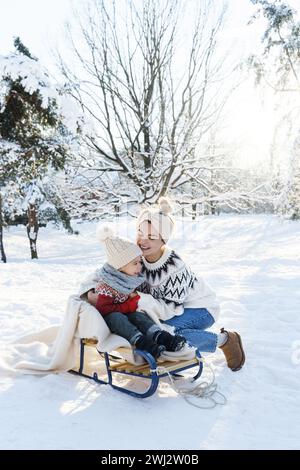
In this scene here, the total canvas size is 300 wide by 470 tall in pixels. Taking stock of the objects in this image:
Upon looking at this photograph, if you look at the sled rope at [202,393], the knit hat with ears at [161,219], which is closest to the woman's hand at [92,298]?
the knit hat with ears at [161,219]

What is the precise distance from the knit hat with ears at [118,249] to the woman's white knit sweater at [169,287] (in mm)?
279

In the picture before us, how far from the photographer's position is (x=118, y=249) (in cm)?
329

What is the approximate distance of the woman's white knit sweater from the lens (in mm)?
3475

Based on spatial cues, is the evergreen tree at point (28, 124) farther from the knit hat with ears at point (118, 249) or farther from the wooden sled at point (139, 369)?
the wooden sled at point (139, 369)

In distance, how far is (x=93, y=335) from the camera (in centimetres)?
313

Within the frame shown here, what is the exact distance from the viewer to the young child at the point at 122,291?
3.13 m

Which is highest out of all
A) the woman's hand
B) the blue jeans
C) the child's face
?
the child's face

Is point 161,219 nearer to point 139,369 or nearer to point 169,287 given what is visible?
point 169,287

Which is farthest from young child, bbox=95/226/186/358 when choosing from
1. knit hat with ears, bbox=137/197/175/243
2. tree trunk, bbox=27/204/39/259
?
tree trunk, bbox=27/204/39/259

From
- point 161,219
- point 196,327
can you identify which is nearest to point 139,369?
point 196,327

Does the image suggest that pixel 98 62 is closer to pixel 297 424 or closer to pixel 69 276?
pixel 69 276

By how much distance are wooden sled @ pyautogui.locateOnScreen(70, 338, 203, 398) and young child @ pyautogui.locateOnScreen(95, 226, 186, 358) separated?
0.47ft

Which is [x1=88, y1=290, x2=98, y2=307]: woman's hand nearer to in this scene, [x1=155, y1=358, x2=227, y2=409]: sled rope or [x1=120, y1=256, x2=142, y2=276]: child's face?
[x1=120, y1=256, x2=142, y2=276]: child's face

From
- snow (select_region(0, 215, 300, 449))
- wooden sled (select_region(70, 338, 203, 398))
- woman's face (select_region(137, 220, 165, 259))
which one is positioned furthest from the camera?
woman's face (select_region(137, 220, 165, 259))
